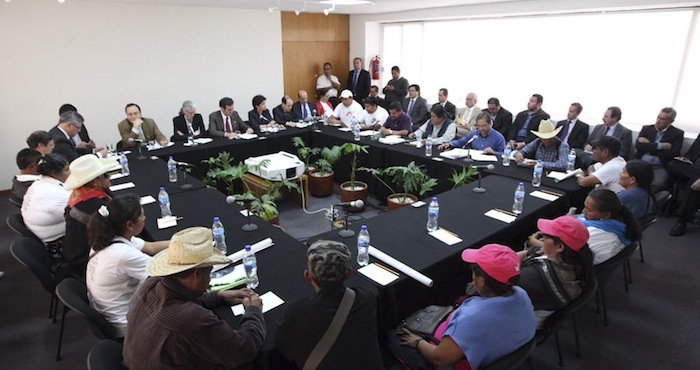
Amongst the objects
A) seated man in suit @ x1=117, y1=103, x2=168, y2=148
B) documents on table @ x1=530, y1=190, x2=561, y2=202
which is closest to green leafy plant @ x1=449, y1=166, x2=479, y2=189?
documents on table @ x1=530, y1=190, x2=561, y2=202

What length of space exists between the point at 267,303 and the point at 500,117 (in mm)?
5620

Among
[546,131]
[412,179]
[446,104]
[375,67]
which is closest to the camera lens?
[546,131]

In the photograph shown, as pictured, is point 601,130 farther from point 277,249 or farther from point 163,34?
point 163,34

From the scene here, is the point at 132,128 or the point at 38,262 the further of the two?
the point at 132,128

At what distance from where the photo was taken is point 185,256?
61.2 inches

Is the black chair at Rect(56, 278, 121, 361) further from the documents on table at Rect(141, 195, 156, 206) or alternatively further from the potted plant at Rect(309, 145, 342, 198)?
the potted plant at Rect(309, 145, 342, 198)

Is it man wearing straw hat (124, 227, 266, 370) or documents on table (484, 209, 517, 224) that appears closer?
man wearing straw hat (124, 227, 266, 370)

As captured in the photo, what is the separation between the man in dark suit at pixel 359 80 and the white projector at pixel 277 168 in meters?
4.50

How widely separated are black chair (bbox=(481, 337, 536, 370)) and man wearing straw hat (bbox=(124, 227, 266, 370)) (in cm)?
95

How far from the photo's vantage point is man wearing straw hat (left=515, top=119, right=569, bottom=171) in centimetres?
411

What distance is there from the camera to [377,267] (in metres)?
2.35

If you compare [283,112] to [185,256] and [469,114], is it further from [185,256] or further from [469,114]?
[185,256]

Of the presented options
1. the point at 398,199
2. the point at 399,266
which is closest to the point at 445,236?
the point at 399,266

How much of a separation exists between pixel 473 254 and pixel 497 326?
1.05 feet
